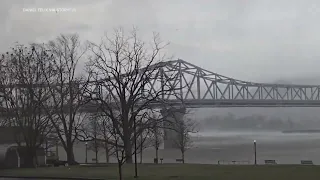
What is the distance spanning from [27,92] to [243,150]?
102 feet

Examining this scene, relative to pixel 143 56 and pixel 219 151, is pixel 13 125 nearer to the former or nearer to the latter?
pixel 143 56

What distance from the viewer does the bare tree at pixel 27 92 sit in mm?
33938

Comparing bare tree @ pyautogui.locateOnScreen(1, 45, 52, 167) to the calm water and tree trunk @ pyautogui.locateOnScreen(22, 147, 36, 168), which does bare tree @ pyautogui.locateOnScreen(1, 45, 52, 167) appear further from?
the calm water

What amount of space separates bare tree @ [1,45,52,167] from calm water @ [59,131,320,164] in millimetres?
16131

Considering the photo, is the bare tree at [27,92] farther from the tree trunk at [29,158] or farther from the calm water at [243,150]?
the calm water at [243,150]

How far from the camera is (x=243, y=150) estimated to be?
189ft

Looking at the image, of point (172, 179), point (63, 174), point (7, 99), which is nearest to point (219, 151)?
point (7, 99)

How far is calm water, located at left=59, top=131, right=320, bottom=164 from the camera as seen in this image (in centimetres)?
4756

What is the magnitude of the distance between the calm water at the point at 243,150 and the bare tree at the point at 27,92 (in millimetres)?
16131

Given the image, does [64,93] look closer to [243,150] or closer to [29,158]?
[29,158]

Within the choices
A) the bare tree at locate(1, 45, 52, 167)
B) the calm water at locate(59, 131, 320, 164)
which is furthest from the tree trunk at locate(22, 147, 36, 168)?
the calm water at locate(59, 131, 320, 164)

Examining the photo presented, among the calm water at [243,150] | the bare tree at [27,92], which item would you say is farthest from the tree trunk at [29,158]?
the calm water at [243,150]

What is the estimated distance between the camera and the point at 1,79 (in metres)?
33.4

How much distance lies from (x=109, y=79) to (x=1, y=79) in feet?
24.8
